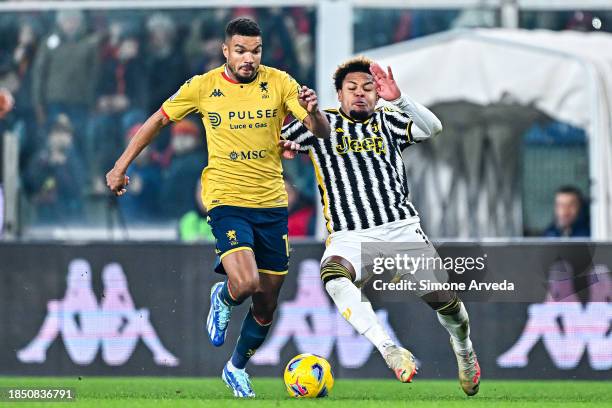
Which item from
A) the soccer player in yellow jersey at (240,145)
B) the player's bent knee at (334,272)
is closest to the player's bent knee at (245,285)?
the soccer player in yellow jersey at (240,145)

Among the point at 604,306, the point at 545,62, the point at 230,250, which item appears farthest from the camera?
the point at 545,62

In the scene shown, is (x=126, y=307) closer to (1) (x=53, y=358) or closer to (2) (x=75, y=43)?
(1) (x=53, y=358)

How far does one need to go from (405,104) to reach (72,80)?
726cm

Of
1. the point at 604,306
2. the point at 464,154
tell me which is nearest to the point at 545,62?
the point at 464,154

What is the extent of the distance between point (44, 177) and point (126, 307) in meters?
4.34

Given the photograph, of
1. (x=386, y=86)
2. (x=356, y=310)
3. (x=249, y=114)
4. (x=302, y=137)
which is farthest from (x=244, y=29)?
(x=356, y=310)

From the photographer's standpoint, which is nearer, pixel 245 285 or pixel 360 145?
pixel 245 285

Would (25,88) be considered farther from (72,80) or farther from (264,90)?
(264,90)

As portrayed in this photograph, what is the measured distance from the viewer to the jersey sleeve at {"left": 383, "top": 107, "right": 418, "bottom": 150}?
10.9 m

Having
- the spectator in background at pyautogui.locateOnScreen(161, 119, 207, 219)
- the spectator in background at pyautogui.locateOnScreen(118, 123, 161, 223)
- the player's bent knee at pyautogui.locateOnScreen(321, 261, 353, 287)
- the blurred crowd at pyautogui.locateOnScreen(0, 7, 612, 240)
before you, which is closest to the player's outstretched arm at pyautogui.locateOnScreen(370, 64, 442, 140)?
the player's bent knee at pyautogui.locateOnScreen(321, 261, 353, 287)

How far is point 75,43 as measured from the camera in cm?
1731

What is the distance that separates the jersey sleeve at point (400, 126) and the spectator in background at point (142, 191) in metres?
6.41

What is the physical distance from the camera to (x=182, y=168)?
16.9m

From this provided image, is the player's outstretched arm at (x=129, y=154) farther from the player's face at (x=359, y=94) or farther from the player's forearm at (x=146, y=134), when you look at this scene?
the player's face at (x=359, y=94)
